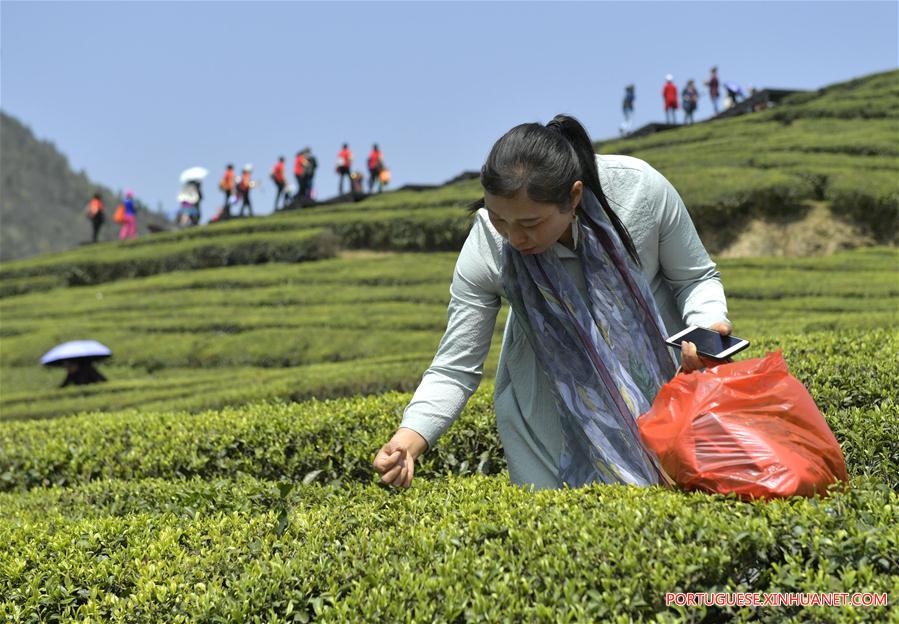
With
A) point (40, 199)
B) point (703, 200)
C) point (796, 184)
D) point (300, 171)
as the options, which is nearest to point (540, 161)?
point (703, 200)

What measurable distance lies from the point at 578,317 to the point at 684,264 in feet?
1.48

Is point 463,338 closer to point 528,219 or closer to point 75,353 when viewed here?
point 528,219

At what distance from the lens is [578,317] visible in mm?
3420

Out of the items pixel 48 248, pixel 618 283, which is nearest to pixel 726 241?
→ pixel 618 283

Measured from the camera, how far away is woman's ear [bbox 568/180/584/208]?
3.22 m

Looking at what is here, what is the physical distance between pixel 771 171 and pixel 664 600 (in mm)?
17915

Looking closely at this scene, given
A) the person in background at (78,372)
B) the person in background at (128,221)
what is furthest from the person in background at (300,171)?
the person in background at (78,372)

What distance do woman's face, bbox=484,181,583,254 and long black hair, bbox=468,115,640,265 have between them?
0.02 meters

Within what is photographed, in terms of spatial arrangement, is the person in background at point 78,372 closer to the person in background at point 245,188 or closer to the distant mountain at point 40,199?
the person in background at point 245,188

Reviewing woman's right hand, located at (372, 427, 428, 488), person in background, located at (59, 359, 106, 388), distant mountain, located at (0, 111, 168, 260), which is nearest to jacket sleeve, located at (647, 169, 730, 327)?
woman's right hand, located at (372, 427, 428, 488)

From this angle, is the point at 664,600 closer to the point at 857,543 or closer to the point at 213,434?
the point at 857,543

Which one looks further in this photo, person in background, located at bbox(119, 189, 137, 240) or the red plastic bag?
person in background, located at bbox(119, 189, 137, 240)

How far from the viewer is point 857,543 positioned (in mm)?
2777

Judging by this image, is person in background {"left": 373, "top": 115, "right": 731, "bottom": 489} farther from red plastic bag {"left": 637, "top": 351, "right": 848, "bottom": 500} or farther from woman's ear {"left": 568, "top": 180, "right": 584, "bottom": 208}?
red plastic bag {"left": 637, "top": 351, "right": 848, "bottom": 500}
